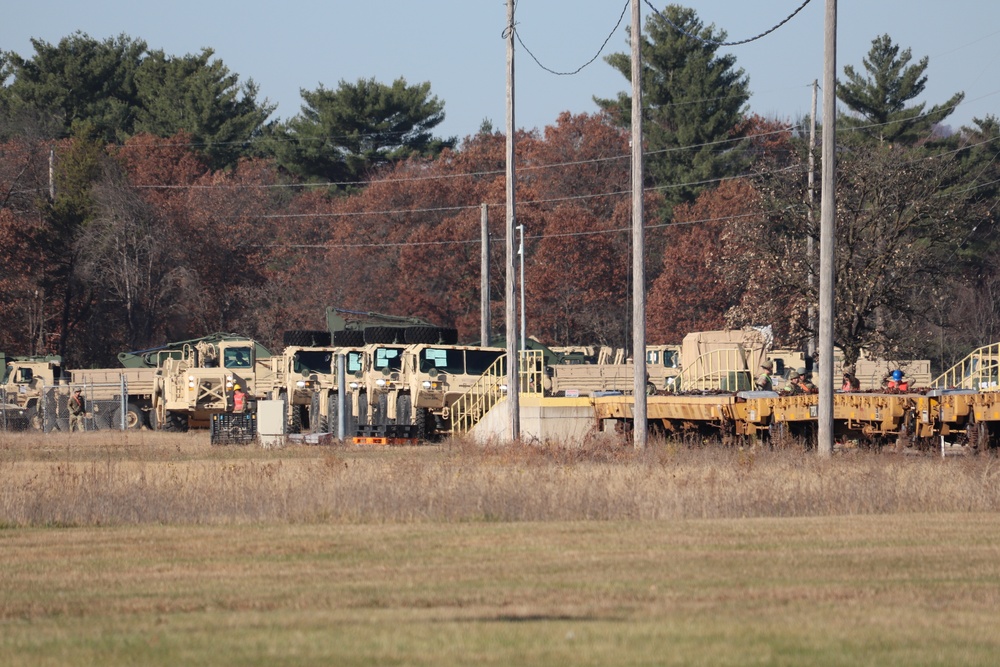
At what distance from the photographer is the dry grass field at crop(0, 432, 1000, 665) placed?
8.88 metres

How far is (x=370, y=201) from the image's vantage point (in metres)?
74.1

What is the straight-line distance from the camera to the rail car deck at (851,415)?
70.4ft

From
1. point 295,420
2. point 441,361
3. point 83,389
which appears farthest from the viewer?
point 83,389

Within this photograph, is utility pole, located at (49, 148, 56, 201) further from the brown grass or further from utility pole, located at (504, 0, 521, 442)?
the brown grass

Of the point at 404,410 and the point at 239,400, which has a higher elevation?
the point at 239,400

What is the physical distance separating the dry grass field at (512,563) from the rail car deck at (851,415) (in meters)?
0.86

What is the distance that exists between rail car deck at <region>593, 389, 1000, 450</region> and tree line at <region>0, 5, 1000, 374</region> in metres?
30.3

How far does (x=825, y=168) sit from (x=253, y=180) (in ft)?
187

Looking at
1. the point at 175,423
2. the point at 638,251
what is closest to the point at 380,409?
the point at 175,423

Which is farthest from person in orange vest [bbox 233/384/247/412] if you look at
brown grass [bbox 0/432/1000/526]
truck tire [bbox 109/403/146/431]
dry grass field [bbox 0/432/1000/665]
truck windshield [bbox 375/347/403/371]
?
brown grass [bbox 0/432/1000/526]

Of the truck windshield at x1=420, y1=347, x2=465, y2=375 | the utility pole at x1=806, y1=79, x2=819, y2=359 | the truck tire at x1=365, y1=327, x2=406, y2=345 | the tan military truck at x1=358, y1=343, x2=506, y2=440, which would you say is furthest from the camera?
the truck tire at x1=365, y1=327, x2=406, y2=345

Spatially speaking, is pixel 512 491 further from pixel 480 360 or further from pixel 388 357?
A: pixel 388 357

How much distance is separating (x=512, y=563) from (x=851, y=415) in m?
12.1

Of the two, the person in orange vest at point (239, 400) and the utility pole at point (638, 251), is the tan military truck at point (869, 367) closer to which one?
the person in orange vest at point (239, 400)
